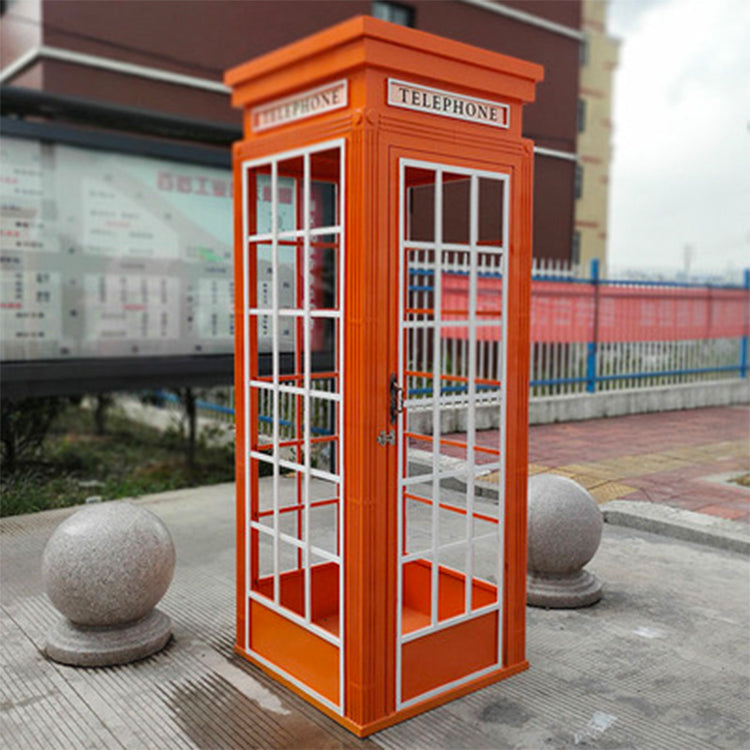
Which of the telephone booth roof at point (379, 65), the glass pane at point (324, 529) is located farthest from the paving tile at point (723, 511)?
the telephone booth roof at point (379, 65)

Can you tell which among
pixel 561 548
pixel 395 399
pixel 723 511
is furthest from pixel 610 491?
pixel 395 399

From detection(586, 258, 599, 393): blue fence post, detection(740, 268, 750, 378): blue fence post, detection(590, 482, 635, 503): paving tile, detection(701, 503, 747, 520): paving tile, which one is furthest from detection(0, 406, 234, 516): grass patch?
detection(740, 268, 750, 378): blue fence post

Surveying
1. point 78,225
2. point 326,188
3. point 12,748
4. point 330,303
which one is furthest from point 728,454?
point 12,748

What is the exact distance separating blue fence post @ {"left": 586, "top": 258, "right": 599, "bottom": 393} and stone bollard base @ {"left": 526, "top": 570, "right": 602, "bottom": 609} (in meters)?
7.73

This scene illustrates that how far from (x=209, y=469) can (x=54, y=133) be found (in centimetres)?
428

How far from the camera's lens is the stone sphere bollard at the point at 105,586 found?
4.35 metres

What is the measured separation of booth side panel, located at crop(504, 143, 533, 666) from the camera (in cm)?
401

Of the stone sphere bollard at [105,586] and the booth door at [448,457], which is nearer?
the booth door at [448,457]

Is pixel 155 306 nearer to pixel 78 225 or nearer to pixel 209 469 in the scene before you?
pixel 78 225

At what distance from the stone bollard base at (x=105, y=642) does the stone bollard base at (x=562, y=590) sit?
2269mm

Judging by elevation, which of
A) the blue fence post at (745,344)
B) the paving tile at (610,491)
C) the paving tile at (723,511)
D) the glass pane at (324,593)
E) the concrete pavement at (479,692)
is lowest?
the concrete pavement at (479,692)

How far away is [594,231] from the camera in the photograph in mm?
27984

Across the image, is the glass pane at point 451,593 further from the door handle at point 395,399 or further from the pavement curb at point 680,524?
the pavement curb at point 680,524

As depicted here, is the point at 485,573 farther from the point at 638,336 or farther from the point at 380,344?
the point at 638,336
